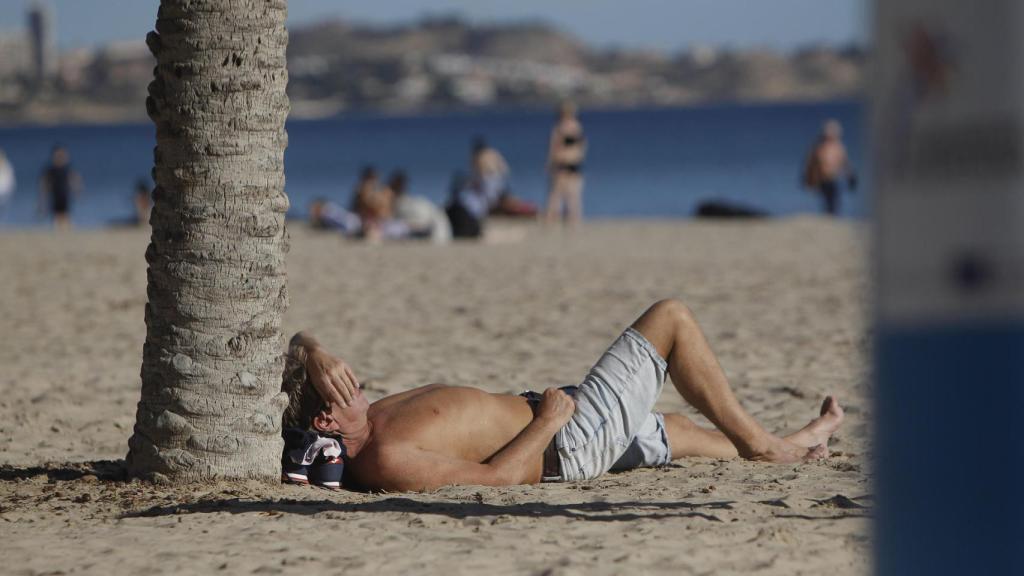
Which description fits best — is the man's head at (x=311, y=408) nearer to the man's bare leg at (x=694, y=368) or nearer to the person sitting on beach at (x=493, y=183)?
the man's bare leg at (x=694, y=368)

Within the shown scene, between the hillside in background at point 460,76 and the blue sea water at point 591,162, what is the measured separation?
2979 cm

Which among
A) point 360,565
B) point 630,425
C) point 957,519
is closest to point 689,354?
point 630,425

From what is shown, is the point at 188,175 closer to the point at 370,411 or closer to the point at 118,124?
the point at 370,411

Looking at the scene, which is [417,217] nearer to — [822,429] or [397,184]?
[397,184]

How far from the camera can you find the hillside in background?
15062 cm

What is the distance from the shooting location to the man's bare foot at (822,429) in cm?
565

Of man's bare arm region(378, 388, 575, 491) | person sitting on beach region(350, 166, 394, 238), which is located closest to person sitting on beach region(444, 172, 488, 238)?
person sitting on beach region(350, 166, 394, 238)

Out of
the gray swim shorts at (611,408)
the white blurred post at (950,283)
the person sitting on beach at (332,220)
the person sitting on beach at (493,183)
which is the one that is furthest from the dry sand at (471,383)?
the person sitting on beach at (493,183)

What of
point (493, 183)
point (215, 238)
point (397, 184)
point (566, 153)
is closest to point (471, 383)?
point (215, 238)

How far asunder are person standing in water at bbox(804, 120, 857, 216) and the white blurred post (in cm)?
2066

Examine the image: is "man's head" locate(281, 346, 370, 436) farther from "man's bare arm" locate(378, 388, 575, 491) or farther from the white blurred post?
the white blurred post

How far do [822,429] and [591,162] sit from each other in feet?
182

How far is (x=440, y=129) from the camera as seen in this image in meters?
118

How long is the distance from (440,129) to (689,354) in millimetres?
114244
